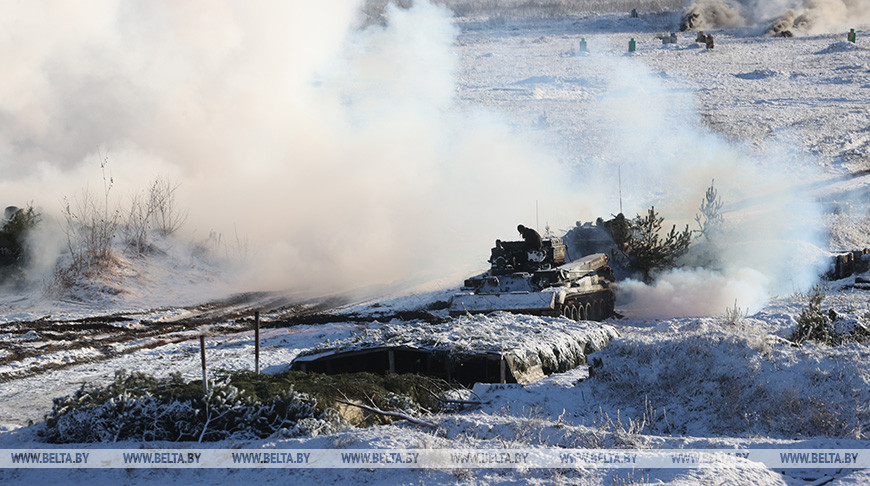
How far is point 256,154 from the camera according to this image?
129 ft

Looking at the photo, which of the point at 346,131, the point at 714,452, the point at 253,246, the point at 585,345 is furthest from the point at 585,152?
the point at 714,452

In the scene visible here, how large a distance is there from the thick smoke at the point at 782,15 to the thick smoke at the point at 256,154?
118 feet

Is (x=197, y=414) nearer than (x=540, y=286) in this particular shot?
Yes

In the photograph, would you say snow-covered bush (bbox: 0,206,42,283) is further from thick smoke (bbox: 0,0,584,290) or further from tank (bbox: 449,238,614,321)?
tank (bbox: 449,238,614,321)

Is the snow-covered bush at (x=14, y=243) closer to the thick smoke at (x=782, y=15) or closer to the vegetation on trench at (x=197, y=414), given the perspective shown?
the vegetation on trench at (x=197, y=414)

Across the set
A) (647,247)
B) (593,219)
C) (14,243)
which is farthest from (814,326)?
(593,219)

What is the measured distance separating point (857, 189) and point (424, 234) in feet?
61.5

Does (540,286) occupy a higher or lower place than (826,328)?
higher

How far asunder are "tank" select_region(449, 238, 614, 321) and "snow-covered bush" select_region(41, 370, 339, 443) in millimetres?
9542

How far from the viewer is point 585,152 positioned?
46281mm

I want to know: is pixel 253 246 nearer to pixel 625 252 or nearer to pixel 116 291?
pixel 116 291

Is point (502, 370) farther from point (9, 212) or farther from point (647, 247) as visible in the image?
point (9, 212)

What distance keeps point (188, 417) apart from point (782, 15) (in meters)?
74.2

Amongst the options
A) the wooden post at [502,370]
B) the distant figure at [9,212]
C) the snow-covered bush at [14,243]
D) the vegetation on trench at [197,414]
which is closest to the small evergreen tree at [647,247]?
the wooden post at [502,370]
